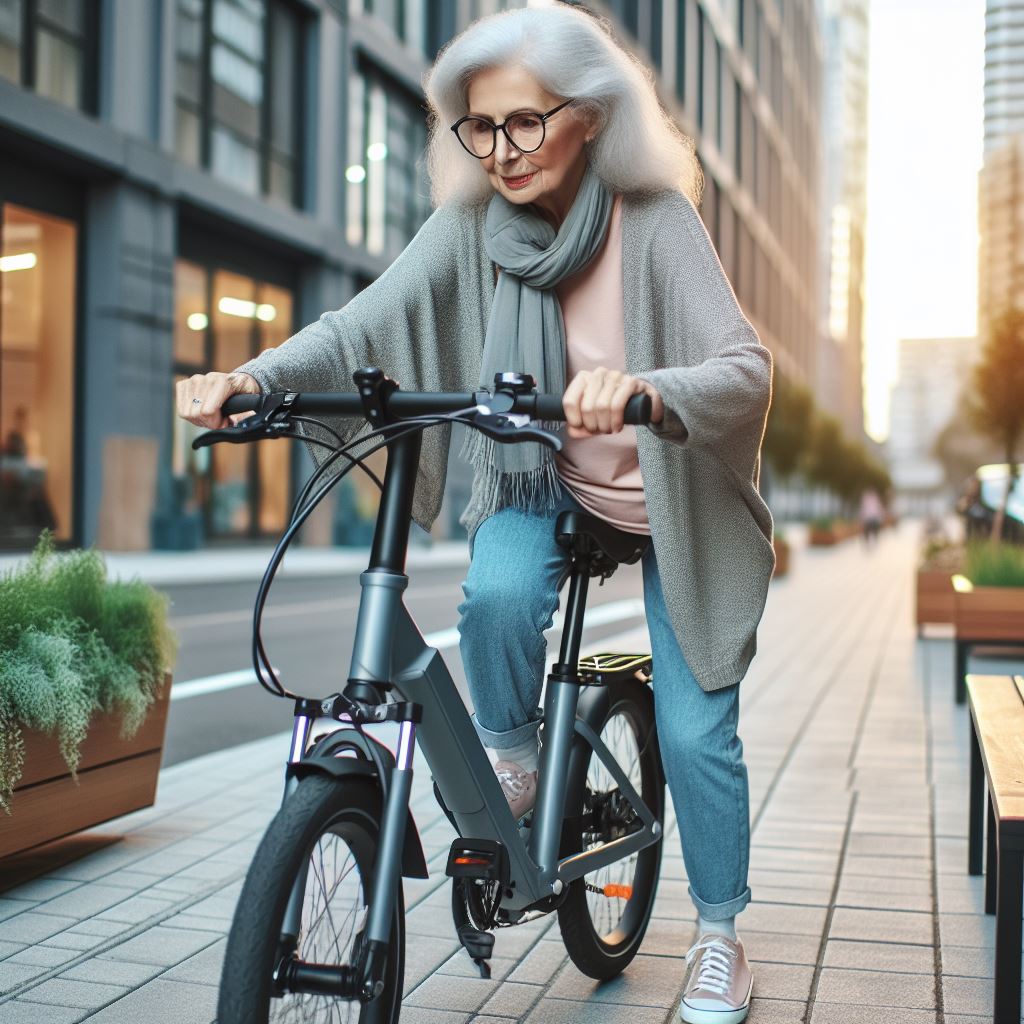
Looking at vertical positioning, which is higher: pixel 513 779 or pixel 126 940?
pixel 513 779

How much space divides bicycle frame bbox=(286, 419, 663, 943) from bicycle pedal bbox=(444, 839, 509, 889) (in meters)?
0.02

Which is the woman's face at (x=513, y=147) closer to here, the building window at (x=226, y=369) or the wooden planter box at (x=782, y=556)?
the wooden planter box at (x=782, y=556)

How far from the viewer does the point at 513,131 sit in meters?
2.62

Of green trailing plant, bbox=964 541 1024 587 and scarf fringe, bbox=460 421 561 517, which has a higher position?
scarf fringe, bbox=460 421 561 517

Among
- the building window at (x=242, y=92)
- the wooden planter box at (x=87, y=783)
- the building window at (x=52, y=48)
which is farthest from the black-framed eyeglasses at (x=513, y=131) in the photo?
the building window at (x=242, y=92)

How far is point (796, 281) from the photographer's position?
76125 millimetres

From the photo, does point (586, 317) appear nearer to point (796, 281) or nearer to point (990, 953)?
point (990, 953)

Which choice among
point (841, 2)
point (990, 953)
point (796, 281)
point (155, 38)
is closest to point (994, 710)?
point (990, 953)

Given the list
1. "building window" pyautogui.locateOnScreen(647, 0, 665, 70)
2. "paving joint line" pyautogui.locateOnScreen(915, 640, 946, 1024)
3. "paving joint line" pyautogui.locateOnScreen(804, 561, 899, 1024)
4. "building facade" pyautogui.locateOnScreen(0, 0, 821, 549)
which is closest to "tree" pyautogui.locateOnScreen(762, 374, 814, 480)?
"building facade" pyautogui.locateOnScreen(0, 0, 821, 549)

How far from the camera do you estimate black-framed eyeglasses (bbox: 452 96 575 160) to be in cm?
261

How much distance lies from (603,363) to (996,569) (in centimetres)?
719

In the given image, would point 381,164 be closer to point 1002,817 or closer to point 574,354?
point 574,354

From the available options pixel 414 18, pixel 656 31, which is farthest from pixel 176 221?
pixel 656 31

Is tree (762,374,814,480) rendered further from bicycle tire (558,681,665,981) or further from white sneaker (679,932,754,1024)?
white sneaker (679,932,754,1024)
